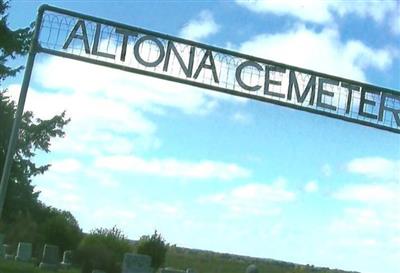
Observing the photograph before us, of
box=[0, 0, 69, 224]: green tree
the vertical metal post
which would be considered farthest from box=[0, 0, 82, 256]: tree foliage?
the vertical metal post

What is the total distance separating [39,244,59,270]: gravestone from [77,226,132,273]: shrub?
97 cm

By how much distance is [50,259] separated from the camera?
2883 centimetres

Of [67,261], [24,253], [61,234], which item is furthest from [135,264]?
[61,234]

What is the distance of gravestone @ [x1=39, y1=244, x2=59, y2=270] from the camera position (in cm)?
2811

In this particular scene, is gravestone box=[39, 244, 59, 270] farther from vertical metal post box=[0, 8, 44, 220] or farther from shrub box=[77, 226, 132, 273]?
vertical metal post box=[0, 8, 44, 220]

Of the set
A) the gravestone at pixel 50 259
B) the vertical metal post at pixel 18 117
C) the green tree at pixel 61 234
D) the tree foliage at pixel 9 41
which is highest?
the tree foliage at pixel 9 41

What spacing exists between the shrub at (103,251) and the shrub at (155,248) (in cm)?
65

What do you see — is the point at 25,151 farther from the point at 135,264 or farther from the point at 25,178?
the point at 135,264

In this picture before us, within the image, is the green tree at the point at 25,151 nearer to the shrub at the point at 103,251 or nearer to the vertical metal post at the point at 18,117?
the shrub at the point at 103,251

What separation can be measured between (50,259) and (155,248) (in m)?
4.38

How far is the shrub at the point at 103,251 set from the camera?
92.5 ft

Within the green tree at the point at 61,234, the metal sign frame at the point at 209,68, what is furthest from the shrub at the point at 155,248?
the metal sign frame at the point at 209,68

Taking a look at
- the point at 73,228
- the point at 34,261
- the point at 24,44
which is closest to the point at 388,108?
the point at 24,44

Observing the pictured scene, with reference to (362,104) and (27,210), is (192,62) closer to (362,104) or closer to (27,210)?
(362,104)
